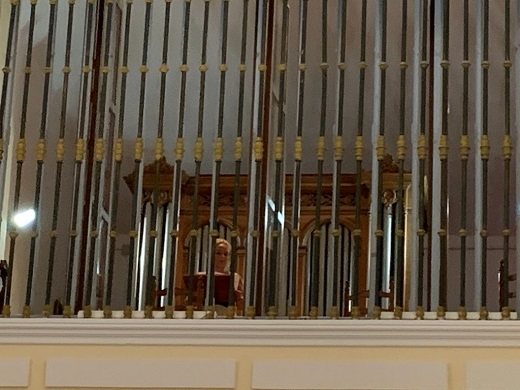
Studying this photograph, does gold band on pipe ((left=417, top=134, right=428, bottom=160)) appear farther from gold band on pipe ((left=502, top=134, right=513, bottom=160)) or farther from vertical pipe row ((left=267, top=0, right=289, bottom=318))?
vertical pipe row ((left=267, top=0, right=289, bottom=318))

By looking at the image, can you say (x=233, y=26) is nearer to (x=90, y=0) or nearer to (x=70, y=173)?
(x=70, y=173)

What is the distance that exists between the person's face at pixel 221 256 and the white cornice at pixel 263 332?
116 inches

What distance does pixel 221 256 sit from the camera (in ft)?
24.8

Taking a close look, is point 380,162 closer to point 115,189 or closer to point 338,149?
point 338,149

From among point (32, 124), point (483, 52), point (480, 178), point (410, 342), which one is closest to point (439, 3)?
point (483, 52)

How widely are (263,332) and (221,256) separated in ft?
10.2

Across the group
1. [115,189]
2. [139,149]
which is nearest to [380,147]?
[139,149]

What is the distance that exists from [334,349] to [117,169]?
4.01 ft

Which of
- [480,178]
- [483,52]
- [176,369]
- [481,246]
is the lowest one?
[176,369]

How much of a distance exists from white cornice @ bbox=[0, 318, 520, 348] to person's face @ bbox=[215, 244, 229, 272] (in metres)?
2.95

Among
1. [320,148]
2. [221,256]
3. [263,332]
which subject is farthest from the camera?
[221,256]

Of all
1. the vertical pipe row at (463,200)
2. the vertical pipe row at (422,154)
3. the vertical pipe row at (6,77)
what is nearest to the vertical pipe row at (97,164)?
the vertical pipe row at (6,77)

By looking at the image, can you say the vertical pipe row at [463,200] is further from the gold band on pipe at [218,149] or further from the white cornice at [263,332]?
the gold band on pipe at [218,149]

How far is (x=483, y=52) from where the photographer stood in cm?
471
